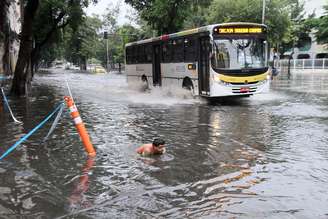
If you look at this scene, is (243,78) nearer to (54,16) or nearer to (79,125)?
(79,125)

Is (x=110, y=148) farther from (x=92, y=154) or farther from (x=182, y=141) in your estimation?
(x=182, y=141)

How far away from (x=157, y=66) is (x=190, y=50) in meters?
4.66

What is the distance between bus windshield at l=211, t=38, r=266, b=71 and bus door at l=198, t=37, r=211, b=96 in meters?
0.43

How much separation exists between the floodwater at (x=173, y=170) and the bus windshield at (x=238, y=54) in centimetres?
461

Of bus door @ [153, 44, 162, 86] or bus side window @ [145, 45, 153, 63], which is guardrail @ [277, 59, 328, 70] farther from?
bus door @ [153, 44, 162, 86]

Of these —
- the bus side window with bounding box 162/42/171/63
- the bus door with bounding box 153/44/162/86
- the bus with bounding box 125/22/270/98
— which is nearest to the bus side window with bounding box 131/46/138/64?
the bus door with bounding box 153/44/162/86

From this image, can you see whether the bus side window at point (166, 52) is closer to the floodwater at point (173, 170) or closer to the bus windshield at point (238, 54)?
the bus windshield at point (238, 54)

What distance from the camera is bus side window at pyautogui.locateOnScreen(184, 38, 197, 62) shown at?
20.3 metres

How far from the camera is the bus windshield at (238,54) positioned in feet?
61.6

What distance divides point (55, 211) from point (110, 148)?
4000mm

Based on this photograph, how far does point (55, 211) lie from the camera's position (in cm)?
592

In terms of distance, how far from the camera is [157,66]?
2509cm

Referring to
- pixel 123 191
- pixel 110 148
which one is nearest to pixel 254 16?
pixel 110 148

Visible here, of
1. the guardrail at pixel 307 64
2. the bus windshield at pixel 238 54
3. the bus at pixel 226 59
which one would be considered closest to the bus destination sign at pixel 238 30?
the bus at pixel 226 59
